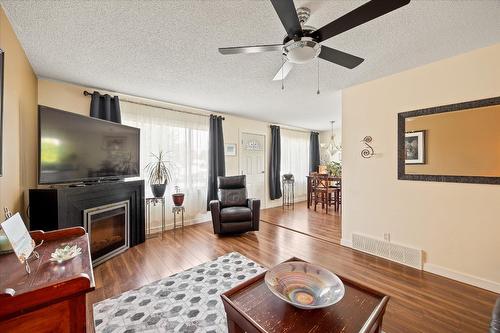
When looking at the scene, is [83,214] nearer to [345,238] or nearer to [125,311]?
[125,311]

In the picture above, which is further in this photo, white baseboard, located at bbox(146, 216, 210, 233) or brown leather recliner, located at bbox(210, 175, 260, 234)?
white baseboard, located at bbox(146, 216, 210, 233)

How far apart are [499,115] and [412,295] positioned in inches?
74.6

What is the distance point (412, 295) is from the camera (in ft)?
6.21

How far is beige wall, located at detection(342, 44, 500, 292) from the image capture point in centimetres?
201

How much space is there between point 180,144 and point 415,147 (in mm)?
3654

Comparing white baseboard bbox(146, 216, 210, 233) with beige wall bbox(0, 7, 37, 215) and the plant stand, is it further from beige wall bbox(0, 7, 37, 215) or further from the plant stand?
the plant stand

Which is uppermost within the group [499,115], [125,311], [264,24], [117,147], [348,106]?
[264,24]

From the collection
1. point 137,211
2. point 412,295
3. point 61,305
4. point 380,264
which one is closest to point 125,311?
point 61,305

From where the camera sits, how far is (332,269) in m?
2.37

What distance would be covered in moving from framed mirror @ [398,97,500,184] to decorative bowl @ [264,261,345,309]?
194 cm

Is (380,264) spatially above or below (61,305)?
below

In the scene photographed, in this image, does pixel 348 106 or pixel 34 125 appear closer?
pixel 34 125

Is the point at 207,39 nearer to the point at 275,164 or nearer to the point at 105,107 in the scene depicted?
the point at 105,107

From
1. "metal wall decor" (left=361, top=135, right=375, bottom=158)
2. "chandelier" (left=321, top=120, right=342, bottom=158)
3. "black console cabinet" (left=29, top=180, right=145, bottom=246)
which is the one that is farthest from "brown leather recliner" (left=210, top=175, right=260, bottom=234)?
"chandelier" (left=321, top=120, right=342, bottom=158)
